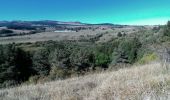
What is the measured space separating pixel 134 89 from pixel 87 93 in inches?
50.0

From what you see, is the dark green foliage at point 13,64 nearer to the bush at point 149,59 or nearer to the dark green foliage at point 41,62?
the dark green foliage at point 41,62

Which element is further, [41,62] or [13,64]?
[41,62]

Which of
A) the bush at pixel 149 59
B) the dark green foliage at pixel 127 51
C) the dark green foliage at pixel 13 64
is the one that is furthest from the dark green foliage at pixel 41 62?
the bush at pixel 149 59

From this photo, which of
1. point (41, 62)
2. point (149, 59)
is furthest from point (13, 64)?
point (149, 59)

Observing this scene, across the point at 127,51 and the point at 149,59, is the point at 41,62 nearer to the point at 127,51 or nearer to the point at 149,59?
the point at 127,51

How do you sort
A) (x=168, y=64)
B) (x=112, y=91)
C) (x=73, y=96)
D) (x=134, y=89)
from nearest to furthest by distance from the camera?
(x=134, y=89) → (x=112, y=91) → (x=73, y=96) → (x=168, y=64)

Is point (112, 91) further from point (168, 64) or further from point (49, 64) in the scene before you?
point (49, 64)

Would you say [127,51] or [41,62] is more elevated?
[127,51]

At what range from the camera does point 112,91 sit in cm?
512

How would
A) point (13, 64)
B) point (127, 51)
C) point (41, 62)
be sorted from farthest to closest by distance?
1. point (127, 51)
2. point (41, 62)
3. point (13, 64)

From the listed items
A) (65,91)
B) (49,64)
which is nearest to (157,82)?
(65,91)

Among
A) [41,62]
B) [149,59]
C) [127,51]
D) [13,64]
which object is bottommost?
[41,62]

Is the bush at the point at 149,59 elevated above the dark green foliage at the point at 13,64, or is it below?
above

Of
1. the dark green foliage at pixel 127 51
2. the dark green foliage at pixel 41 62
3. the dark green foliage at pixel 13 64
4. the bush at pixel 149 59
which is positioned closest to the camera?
the bush at pixel 149 59
